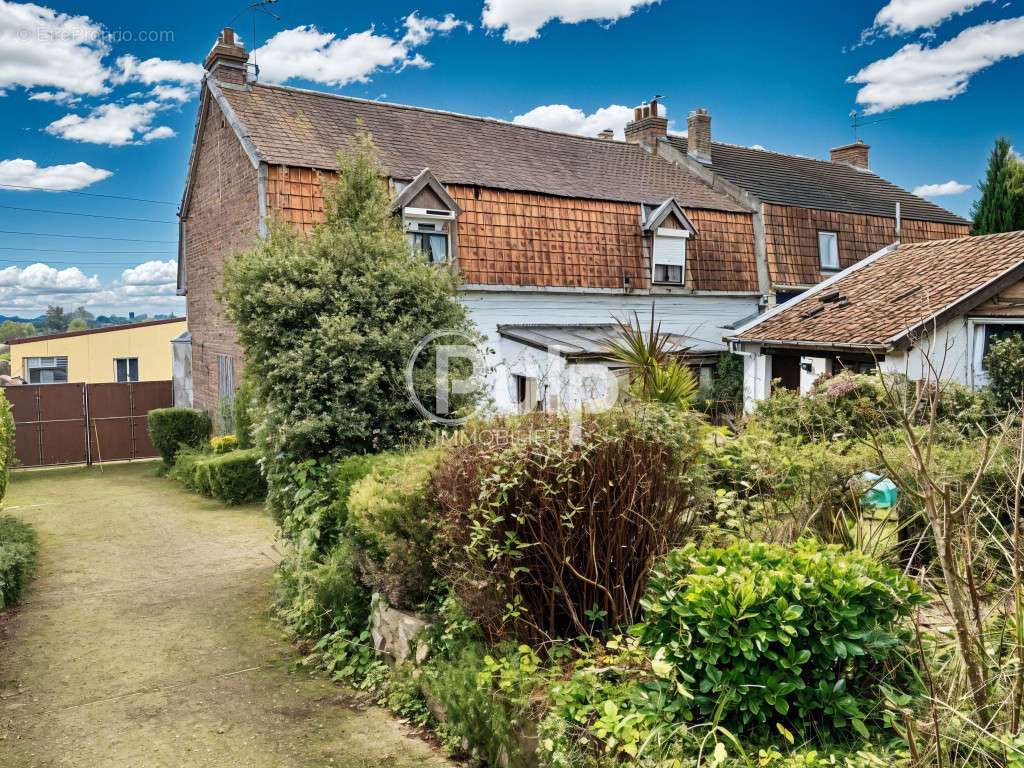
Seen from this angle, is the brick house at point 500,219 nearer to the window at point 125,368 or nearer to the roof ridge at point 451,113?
the roof ridge at point 451,113

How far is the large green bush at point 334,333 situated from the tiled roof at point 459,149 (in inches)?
267

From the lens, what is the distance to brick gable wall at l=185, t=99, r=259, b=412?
607 inches

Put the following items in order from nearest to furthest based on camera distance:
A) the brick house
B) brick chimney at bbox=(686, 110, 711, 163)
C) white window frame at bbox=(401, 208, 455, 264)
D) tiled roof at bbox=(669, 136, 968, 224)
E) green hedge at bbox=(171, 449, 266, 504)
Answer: green hedge at bbox=(171, 449, 266, 504), white window frame at bbox=(401, 208, 455, 264), the brick house, tiled roof at bbox=(669, 136, 968, 224), brick chimney at bbox=(686, 110, 711, 163)

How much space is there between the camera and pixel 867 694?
159 inches

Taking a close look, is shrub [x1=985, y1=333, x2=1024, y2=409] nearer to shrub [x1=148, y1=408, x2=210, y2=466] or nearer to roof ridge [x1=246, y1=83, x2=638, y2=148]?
roof ridge [x1=246, y1=83, x2=638, y2=148]

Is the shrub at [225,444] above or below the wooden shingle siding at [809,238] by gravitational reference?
below

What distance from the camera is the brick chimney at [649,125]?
916 inches

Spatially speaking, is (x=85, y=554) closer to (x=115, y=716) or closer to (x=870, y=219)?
(x=115, y=716)

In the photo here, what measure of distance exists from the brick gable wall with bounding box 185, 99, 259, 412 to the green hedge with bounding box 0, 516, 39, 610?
5.01m

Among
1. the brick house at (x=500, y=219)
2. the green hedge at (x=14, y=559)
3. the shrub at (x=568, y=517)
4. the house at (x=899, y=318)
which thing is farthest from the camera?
the brick house at (x=500, y=219)

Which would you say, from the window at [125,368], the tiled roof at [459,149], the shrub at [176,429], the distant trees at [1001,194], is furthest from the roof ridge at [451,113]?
the window at [125,368]

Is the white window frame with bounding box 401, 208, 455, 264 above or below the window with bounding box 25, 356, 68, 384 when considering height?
above

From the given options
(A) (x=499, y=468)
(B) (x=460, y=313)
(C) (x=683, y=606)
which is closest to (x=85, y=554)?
(B) (x=460, y=313)

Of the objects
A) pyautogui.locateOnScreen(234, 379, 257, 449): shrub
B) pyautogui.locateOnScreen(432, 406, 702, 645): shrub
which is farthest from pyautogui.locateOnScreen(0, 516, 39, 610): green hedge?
pyautogui.locateOnScreen(432, 406, 702, 645): shrub
